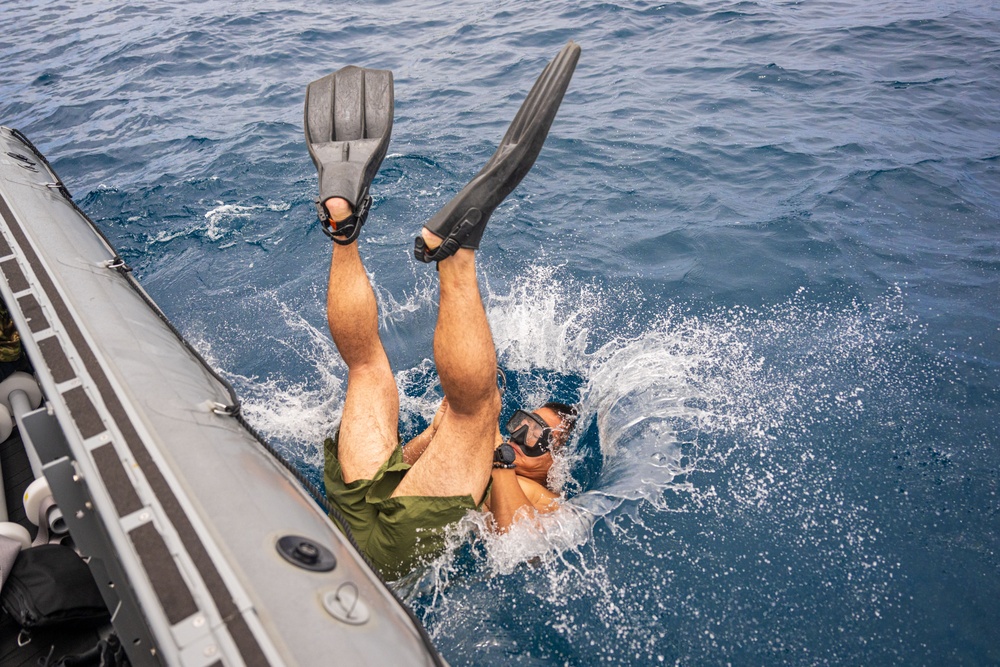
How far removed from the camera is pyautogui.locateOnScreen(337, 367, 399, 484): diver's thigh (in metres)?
3.09

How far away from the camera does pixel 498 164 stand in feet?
8.71

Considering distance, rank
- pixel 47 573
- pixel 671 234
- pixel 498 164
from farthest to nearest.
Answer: pixel 671 234 → pixel 498 164 → pixel 47 573

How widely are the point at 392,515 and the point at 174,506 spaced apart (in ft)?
4.25

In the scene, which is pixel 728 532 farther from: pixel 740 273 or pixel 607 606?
pixel 740 273

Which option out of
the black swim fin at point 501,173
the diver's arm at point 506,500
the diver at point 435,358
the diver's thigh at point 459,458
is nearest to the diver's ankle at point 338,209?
the diver at point 435,358

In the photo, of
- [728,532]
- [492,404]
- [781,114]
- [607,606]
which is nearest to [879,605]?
[728,532]

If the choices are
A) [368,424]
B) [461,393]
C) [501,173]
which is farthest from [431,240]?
[368,424]

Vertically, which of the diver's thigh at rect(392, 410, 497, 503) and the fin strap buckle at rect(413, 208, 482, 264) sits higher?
the fin strap buckle at rect(413, 208, 482, 264)

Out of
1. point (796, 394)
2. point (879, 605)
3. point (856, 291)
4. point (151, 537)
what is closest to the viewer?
point (151, 537)

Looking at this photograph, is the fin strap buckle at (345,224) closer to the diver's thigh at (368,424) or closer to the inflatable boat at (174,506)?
the diver's thigh at (368,424)

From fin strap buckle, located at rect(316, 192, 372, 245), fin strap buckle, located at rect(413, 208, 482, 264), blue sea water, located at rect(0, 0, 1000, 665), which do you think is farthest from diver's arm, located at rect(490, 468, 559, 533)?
fin strap buckle, located at rect(316, 192, 372, 245)

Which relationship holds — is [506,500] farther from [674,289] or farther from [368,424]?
[674,289]

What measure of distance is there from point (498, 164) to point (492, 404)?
1.09 m

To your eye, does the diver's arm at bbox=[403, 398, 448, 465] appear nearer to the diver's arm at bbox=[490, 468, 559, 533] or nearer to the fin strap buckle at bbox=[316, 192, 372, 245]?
the diver's arm at bbox=[490, 468, 559, 533]
